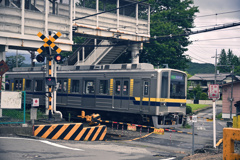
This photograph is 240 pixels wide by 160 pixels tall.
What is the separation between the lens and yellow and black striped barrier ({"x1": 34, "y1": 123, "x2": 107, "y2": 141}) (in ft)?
44.0

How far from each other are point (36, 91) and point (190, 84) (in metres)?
62.2

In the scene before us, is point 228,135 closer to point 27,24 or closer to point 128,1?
point 27,24

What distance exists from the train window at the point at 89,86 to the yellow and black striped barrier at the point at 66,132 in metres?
7.81

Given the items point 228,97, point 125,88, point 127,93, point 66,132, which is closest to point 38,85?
point 125,88

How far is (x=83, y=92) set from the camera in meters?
23.0

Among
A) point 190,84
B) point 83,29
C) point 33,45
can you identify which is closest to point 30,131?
point 33,45

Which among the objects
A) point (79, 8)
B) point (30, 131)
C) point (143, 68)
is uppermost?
point (79, 8)

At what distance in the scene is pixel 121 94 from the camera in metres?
20.7

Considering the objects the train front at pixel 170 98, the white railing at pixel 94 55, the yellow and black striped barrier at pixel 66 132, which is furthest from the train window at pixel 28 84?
the yellow and black striped barrier at pixel 66 132

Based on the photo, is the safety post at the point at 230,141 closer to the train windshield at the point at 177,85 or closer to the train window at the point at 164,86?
the train window at the point at 164,86

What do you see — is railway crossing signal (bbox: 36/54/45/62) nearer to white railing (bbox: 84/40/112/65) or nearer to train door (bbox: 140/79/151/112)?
train door (bbox: 140/79/151/112)

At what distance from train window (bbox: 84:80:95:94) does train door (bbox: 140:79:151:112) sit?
13.5 feet

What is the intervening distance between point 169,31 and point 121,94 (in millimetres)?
14454

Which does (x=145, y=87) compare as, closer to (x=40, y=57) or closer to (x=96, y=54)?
(x=40, y=57)
